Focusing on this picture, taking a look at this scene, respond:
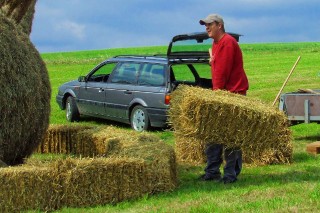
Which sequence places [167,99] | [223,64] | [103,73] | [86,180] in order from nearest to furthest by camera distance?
[86,180], [223,64], [167,99], [103,73]

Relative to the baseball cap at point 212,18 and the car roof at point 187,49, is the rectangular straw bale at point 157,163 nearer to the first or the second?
the baseball cap at point 212,18

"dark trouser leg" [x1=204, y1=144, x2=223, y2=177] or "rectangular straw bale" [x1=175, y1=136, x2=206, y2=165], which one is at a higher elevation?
"dark trouser leg" [x1=204, y1=144, x2=223, y2=177]

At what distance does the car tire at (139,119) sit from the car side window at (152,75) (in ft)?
2.15

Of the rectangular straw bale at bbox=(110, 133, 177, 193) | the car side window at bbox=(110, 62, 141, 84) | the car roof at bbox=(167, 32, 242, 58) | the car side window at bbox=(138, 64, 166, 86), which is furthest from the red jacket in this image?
the car side window at bbox=(110, 62, 141, 84)

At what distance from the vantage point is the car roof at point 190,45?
673 inches

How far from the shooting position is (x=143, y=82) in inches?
769

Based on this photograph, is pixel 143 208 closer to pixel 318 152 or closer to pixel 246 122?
pixel 246 122

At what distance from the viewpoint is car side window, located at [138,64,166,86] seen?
18766 mm

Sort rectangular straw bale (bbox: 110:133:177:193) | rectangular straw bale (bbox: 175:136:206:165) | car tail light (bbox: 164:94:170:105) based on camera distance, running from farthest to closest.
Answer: car tail light (bbox: 164:94:170:105)
rectangular straw bale (bbox: 175:136:206:165)
rectangular straw bale (bbox: 110:133:177:193)

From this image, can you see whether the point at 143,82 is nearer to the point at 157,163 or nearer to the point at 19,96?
the point at 19,96

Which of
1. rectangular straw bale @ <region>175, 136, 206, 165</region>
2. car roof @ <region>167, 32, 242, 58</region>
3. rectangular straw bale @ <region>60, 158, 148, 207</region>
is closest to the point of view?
rectangular straw bale @ <region>60, 158, 148, 207</region>

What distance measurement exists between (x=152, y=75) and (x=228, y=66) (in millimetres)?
8069

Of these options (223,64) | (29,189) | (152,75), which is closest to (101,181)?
(29,189)

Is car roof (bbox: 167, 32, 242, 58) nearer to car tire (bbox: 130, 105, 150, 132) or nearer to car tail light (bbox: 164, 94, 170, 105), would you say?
car tail light (bbox: 164, 94, 170, 105)
